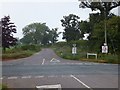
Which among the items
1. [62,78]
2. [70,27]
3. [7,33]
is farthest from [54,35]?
[62,78]

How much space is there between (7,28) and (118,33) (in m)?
26.0

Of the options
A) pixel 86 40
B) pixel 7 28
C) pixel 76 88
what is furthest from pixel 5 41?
pixel 76 88

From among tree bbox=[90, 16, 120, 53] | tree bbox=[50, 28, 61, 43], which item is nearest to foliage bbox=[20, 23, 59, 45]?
tree bbox=[50, 28, 61, 43]

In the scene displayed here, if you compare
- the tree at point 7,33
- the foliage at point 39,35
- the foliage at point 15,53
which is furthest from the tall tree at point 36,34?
the tree at point 7,33

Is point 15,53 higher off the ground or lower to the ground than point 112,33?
lower

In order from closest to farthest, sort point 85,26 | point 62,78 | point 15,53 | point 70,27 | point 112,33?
point 62,78 → point 112,33 → point 85,26 → point 15,53 → point 70,27

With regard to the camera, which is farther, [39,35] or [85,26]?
[39,35]

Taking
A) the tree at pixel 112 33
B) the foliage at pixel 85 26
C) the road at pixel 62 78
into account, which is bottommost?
the road at pixel 62 78

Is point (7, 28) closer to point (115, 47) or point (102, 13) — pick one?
point (102, 13)

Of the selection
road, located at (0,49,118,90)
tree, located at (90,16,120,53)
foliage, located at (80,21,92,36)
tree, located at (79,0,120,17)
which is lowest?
road, located at (0,49,118,90)

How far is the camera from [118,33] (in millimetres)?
54625

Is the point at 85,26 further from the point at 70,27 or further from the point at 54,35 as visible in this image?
the point at 54,35

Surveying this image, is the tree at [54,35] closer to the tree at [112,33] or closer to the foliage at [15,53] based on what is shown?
the foliage at [15,53]

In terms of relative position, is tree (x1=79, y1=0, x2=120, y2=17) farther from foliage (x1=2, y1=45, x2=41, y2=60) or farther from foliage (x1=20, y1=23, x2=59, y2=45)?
foliage (x1=20, y1=23, x2=59, y2=45)
